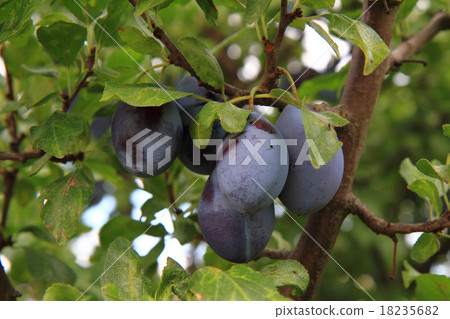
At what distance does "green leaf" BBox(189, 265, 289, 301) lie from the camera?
1.95 ft

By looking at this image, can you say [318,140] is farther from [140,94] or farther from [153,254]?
[153,254]

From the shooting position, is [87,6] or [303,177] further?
[87,6]

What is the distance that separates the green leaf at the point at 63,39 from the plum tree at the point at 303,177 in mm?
435

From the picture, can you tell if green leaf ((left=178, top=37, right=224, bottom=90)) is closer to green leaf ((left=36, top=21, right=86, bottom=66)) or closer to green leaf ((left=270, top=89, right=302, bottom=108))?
green leaf ((left=270, top=89, right=302, bottom=108))

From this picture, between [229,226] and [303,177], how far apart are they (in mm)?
137

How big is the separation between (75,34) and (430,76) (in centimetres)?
191

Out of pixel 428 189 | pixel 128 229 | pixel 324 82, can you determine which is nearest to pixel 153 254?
pixel 128 229

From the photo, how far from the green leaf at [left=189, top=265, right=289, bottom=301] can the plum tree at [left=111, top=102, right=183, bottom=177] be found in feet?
0.76

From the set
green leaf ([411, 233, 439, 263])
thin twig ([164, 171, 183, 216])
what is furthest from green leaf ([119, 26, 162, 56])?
green leaf ([411, 233, 439, 263])

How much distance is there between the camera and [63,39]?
3.11 feet

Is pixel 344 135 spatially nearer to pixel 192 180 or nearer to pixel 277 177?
pixel 277 177

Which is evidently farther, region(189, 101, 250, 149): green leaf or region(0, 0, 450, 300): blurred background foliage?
region(0, 0, 450, 300): blurred background foliage

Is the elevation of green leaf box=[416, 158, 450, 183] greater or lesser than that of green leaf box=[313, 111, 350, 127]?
lesser

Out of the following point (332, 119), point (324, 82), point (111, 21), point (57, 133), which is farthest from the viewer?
point (324, 82)
